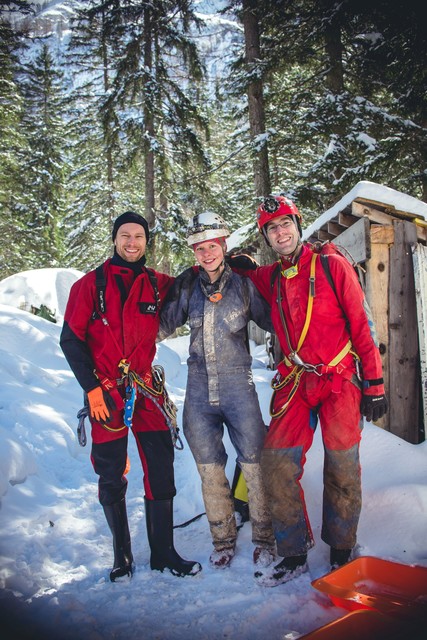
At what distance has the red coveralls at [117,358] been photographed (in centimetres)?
310

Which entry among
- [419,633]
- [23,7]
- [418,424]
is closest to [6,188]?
[23,7]

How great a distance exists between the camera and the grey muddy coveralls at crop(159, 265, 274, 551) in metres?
3.23

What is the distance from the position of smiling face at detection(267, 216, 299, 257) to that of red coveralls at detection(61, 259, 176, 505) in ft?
3.75

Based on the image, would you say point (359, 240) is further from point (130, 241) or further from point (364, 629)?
point (364, 629)

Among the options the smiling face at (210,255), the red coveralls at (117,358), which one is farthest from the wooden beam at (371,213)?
the red coveralls at (117,358)

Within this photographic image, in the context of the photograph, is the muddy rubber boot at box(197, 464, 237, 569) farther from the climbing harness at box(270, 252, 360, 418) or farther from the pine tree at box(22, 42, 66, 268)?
the pine tree at box(22, 42, 66, 268)

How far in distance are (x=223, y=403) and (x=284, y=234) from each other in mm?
1494

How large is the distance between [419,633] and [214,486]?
1801 mm

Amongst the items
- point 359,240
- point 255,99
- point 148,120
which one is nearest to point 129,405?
point 359,240

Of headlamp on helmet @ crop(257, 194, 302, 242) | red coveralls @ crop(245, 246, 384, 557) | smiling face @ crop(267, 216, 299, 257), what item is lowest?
red coveralls @ crop(245, 246, 384, 557)

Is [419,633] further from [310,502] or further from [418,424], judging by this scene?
[418,424]

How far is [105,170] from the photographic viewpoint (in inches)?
819

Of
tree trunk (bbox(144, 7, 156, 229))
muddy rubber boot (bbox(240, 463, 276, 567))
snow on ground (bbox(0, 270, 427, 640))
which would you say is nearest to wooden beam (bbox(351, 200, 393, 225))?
snow on ground (bbox(0, 270, 427, 640))

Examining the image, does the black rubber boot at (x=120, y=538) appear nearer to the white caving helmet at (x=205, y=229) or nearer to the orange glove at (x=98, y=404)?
the orange glove at (x=98, y=404)
